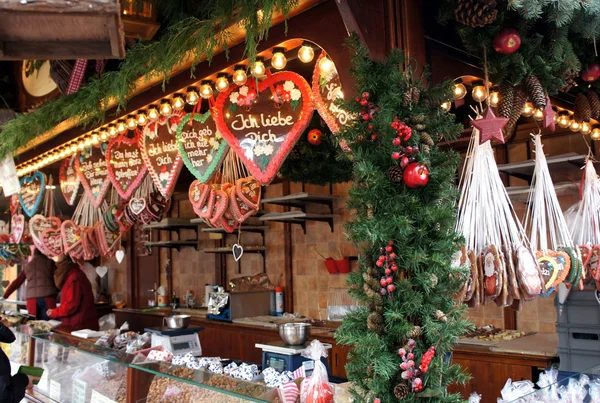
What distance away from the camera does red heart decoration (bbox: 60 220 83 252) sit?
598 centimetres

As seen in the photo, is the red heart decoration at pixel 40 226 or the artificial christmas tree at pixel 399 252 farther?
the red heart decoration at pixel 40 226

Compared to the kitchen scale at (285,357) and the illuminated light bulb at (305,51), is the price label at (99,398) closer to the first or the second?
the kitchen scale at (285,357)

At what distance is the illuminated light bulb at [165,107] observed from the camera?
3.61 meters

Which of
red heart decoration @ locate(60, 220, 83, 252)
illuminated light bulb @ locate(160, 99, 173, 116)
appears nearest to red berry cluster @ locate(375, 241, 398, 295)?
→ illuminated light bulb @ locate(160, 99, 173, 116)

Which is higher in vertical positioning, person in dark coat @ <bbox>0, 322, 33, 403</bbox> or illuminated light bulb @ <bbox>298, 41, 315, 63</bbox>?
illuminated light bulb @ <bbox>298, 41, 315, 63</bbox>

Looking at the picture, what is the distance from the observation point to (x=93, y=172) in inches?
189

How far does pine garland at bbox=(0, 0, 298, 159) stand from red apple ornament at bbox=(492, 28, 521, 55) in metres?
0.89

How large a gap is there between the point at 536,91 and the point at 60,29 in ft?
6.62

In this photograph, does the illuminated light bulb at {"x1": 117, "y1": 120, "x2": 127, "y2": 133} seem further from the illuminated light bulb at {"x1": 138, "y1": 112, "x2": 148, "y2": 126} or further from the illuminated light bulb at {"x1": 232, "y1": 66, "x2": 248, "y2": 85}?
the illuminated light bulb at {"x1": 232, "y1": 66, "x2": 248, "y2": 85}

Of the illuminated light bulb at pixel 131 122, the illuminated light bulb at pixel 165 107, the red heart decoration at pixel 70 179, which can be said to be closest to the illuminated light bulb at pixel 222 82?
the illuminated light bulb at pixel 165 107

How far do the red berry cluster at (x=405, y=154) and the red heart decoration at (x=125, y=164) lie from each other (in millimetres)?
2656

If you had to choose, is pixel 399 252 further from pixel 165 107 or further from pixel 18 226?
pixel 18 226

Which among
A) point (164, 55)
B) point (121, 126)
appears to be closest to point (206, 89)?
point (164, 55)

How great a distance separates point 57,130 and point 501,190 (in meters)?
3.72
